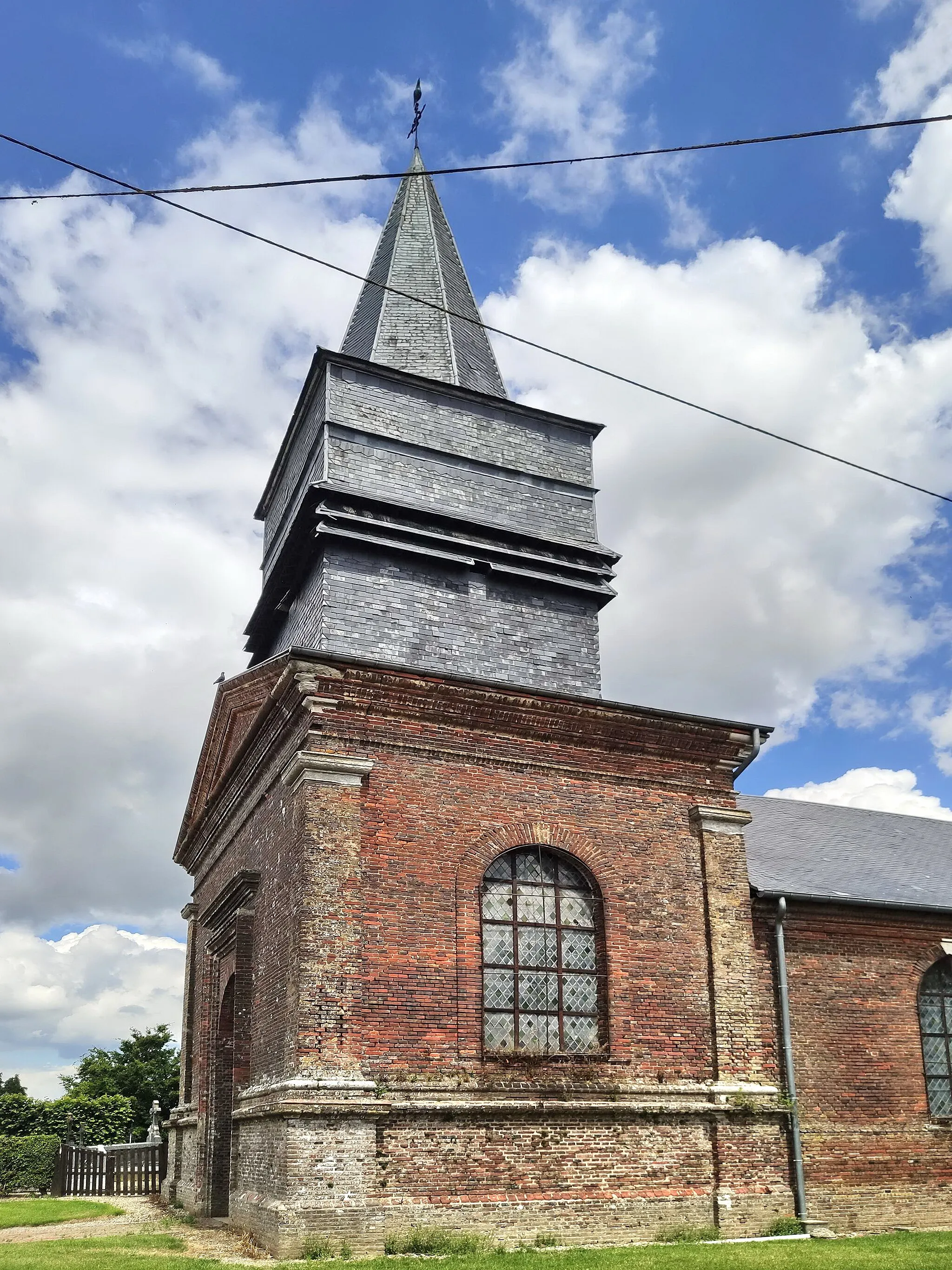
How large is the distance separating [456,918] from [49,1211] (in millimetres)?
9375

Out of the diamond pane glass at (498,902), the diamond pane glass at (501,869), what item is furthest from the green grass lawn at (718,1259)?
the diamond pane glass at (501,869)

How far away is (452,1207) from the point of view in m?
11.1

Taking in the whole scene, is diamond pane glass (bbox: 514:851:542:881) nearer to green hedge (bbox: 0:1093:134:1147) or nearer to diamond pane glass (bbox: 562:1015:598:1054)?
diamond pane glass (bbox: 562:1015:598:1054)

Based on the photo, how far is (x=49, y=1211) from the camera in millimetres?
16656

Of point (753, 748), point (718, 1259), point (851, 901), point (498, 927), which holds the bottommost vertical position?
point (718, 1259)

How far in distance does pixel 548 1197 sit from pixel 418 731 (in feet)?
16.6


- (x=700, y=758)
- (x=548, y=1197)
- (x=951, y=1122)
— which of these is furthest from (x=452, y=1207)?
(x=951, y=1122)

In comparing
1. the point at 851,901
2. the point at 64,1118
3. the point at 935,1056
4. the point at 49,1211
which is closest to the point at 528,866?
the point at 851,901

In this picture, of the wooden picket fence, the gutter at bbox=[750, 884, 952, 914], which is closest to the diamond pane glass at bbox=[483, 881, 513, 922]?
the gutter at bbox=[750, 884, 952, 914]

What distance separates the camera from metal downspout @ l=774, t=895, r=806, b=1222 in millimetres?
12898

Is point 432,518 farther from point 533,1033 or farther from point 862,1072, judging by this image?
point 862,1072

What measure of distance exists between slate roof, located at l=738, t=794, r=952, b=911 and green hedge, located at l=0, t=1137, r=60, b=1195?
16122mm

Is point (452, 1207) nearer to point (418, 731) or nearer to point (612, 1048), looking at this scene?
point (612, 1048)

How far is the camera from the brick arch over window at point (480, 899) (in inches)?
467
